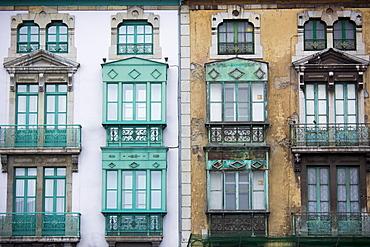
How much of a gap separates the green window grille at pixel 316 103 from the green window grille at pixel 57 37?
9177mm

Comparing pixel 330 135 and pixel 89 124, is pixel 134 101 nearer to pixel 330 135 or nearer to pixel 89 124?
pixel 89 124

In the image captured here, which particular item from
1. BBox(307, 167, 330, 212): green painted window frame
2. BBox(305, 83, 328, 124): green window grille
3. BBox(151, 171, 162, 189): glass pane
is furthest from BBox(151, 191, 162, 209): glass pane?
BBox(305, 83, 328, 124): green window grille

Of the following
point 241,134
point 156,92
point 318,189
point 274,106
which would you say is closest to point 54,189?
point 156,92

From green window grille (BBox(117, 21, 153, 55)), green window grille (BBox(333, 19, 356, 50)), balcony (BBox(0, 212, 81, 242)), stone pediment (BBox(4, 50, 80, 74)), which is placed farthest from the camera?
green window grille (BBox(117, 21, 153, 55))

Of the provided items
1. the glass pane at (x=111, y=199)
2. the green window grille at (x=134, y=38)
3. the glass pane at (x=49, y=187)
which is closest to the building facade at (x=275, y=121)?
the green window grille at (x=134, y=38)

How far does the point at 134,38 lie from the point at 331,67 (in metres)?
7.34

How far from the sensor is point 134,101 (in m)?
24.5

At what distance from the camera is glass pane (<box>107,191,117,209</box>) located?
949 inches

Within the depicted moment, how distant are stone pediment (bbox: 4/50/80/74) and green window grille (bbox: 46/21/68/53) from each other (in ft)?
1.32

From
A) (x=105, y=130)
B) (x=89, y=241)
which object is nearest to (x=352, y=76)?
(x=105, y=130)

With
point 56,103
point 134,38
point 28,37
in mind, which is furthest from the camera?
point 28,37

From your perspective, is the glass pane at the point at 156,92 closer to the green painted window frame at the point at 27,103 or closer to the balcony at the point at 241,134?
the balcony at the point at 241,134

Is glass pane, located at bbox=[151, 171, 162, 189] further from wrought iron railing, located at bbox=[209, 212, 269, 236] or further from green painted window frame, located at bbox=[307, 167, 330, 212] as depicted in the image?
green painted window frame, located at bbox=[307, 167, 330, 212]

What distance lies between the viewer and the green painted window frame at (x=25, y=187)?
24359mm
